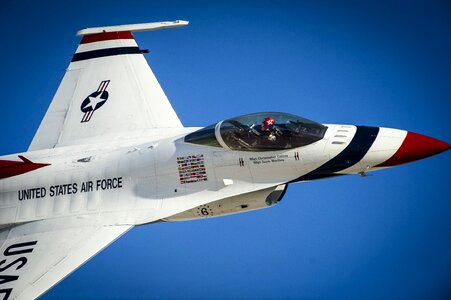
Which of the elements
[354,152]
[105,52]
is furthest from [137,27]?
[354,152]

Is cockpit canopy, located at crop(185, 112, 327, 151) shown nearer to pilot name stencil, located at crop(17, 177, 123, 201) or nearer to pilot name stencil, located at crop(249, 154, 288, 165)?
pilot name stencil, located at crop(249, 154, 288, 165)

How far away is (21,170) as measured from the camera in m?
15.8

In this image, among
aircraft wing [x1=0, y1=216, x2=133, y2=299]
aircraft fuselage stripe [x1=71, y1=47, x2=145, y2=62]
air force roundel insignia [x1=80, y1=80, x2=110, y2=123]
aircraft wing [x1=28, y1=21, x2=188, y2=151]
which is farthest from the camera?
aircraft fuselage stripe [x1=71, y1=47, x2=145, y2=62]

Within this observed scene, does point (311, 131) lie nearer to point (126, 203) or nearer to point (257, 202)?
point (257, 202)

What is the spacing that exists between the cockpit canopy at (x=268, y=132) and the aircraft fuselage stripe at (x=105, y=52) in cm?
597

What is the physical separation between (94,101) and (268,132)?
599cm

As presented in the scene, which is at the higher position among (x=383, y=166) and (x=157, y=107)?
(x=157, y=107)

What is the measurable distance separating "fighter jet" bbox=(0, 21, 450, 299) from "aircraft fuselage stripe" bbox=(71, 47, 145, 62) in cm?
338

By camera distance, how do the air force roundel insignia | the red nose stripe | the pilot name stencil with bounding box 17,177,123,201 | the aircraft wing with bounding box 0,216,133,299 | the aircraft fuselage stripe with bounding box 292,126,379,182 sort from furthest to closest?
the air force roundel insignia, the pilot name stencil with bounding box 17,177,123,201, the aircraft fuselage stripe with bounding box 292,126,379,182, the aircraft wing with bounding box 0,216,133,299, the red nose stripe

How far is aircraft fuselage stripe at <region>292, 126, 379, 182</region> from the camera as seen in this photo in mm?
13961

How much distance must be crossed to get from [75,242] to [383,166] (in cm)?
621

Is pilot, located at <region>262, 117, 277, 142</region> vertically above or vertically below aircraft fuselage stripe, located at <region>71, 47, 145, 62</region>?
below

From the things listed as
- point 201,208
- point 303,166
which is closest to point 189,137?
point 201,208

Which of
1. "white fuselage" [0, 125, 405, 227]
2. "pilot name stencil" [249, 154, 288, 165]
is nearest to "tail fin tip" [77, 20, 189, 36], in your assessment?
"white fuselage" [0, 125, 405, 227]
